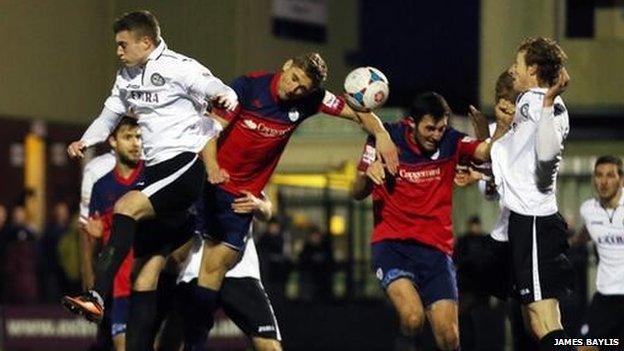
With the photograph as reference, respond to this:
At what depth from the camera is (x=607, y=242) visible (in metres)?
16.1

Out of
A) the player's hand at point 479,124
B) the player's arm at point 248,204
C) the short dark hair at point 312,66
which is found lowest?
the player's arm at point 248,204

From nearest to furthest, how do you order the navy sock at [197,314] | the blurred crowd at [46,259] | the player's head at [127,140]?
the navy sock at [197,314], the player's head at [127,140], the blurred crowd at [46,259]

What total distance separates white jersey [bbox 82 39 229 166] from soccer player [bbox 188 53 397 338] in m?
0.24

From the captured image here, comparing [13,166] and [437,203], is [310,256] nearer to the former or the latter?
[13,166]

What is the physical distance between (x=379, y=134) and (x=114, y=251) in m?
1.94

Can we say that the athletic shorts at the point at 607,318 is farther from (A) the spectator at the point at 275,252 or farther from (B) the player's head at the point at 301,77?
(A) the spectator at the point at 275,252

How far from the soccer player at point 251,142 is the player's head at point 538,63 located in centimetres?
122

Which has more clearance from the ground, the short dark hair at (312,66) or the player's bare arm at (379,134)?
the short dark hair at (312,66)

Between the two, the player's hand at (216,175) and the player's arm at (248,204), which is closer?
the player's hand at (216,175)

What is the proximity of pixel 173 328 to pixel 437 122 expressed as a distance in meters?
2.21

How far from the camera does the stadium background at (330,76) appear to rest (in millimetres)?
23250

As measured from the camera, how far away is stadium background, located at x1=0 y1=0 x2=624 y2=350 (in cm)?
2325

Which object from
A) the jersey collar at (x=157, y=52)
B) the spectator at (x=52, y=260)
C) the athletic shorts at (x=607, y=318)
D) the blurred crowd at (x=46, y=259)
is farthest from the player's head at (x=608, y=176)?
the spectator at (x=52, y=260)

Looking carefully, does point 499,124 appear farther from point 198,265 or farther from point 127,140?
point 127,140
